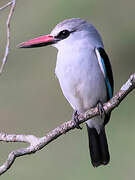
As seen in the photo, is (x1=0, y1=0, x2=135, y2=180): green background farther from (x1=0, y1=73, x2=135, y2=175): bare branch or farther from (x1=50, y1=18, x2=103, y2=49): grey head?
(x1=0, y1=73, x2=135, y2=175): bare branch

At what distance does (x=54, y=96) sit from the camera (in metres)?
9.31

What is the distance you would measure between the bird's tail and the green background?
67.6 inches

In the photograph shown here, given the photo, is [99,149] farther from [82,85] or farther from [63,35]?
[63,35]

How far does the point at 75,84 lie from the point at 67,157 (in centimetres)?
300

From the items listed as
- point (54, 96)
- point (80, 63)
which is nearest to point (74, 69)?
point (80, 63)

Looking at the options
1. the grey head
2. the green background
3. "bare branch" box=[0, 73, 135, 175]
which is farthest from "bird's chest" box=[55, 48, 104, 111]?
the green background

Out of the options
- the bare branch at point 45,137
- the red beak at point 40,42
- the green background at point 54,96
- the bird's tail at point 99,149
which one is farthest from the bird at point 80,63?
the green background at point 54,96

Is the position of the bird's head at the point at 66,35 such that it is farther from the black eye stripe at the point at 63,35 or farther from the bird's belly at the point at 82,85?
the bird's belly at the point at 82,85

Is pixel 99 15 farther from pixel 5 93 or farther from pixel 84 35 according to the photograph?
pixel 84 35

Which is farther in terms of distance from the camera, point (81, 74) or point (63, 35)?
point (63, 35)

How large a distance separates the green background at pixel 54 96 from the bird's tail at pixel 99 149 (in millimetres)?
1718

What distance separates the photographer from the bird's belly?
507 centimetres

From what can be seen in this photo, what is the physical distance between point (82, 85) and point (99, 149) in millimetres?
788

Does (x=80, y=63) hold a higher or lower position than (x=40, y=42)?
lower
